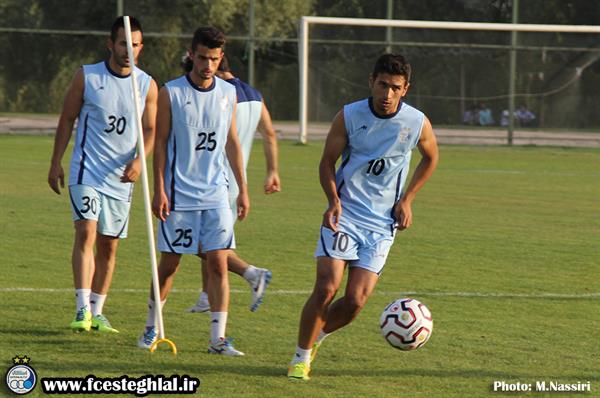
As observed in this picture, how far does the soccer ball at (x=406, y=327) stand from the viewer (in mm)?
7117

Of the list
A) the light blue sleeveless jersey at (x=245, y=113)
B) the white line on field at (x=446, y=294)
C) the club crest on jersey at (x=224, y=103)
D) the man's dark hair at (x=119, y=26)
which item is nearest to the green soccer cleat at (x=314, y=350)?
the club crest on jersey at (x=224, y=103)

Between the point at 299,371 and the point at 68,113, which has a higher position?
the point at 68,113

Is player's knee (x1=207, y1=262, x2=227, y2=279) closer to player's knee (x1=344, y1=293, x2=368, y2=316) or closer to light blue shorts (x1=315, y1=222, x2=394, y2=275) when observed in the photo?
light blue shorts (x1=315, y1=222, x2=394, y2=275)

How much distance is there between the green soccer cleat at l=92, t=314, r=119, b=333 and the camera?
316 inches

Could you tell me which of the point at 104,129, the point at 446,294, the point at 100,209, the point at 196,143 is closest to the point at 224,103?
the point at 196,143

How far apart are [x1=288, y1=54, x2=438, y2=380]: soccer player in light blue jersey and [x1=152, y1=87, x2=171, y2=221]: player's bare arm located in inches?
41.9

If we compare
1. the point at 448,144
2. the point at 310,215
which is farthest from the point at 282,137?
the point at 310,215

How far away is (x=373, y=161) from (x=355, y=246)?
1.62 feet

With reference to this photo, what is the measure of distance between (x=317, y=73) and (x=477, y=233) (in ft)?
56.0

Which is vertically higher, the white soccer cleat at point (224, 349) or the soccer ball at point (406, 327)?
the soccer ball at point (406, 327)

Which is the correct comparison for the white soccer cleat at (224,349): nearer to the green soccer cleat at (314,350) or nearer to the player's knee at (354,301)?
the green soccer cleat at (314,350)

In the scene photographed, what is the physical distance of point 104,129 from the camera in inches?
316

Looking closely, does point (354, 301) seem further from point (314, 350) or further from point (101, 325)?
point (101, 325)

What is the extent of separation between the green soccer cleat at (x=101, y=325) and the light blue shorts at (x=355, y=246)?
1.84 m
